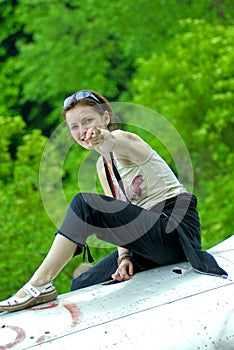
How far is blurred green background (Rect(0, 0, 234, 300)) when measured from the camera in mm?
6598

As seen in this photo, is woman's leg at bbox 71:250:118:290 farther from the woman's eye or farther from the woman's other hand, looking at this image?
the woman's eye

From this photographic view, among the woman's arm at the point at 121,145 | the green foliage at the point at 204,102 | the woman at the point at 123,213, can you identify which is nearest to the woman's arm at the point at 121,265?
the woman at the point at 123,213

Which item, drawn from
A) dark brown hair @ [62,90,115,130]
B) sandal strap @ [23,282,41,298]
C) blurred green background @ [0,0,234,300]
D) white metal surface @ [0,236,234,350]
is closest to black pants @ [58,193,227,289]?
white metal surface @ [0,236,234,350]

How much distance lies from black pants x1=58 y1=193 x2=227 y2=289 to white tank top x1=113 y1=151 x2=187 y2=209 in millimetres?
46

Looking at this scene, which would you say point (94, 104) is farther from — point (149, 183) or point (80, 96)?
point (149, 183)

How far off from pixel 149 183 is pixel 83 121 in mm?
470

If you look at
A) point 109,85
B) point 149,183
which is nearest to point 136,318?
point 149,183

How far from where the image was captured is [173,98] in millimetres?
7902

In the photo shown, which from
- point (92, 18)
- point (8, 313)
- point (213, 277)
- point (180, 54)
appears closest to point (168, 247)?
point (213, 277)

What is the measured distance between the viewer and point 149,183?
3.53 metres

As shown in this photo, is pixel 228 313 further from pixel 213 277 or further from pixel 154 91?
pixel 154 91

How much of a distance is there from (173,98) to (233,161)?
116 cm

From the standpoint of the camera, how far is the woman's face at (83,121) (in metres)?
3.36

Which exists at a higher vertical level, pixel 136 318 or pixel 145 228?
pixel 145 228
